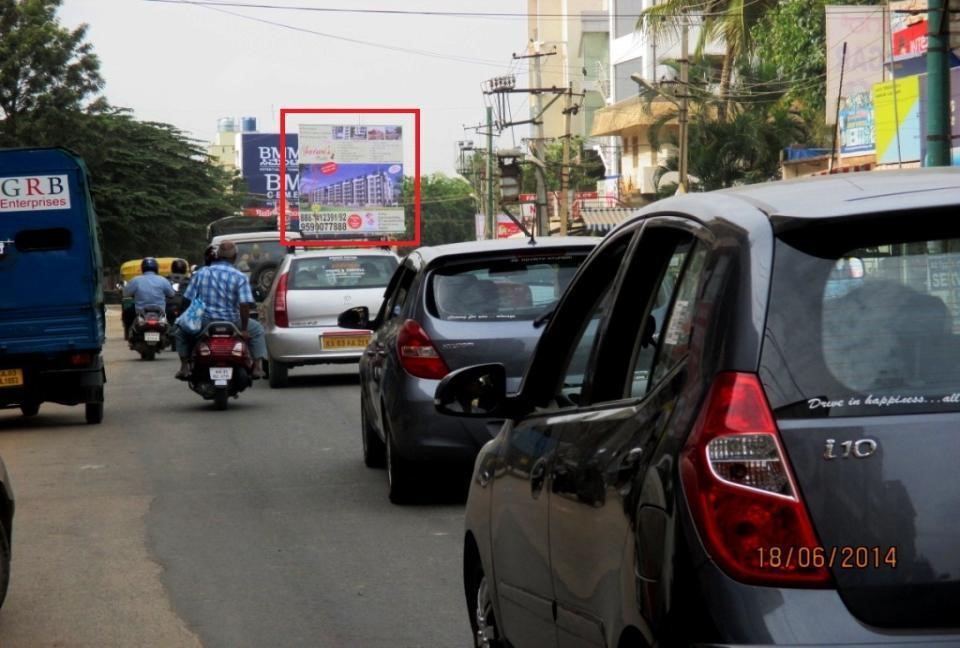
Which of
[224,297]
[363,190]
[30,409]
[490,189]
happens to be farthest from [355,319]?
[490,189]

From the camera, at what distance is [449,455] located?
961 centimetres

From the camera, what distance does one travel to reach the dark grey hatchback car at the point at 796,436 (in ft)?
9.49

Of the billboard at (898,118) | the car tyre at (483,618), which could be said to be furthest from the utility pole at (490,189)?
the car tyre at (483,618)

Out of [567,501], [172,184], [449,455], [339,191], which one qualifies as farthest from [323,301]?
[172,184]

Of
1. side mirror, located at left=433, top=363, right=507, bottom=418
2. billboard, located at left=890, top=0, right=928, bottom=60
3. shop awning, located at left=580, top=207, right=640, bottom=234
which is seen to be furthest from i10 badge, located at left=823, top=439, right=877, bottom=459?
shop awning, located at left=580, top=207, right=640, bottom=234

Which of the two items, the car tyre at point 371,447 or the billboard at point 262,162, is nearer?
the car tyre at point 371,447

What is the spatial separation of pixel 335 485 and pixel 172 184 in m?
60.7

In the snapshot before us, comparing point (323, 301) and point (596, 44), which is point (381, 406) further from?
point (596, 44)

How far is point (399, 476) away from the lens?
9922 mm

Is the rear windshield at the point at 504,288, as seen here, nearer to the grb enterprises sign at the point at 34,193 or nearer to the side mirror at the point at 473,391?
the side mirror at the point at 473,391

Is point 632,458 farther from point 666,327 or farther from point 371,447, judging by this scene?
point 371,447

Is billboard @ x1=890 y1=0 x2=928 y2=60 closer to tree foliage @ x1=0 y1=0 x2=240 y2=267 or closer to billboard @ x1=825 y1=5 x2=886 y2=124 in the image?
billboard @ x1=825 y1=5 x2=886 y2=124

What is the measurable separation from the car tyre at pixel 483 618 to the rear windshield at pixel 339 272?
49.2 ft

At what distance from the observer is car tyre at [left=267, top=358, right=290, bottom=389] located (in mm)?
20219
